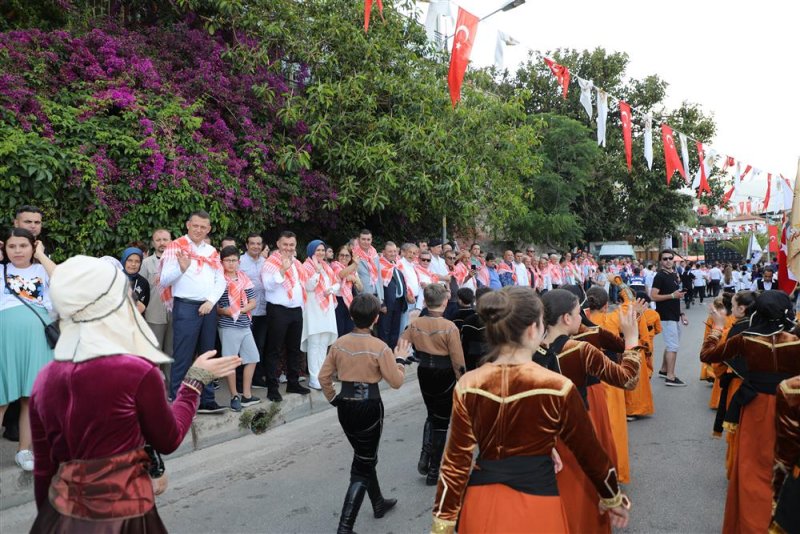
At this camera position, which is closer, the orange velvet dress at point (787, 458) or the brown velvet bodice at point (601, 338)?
the orange velvet dress at point (787, 458)

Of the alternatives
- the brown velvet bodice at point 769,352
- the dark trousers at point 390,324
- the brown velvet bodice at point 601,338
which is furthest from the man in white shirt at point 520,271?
the brown velvet bodice at point 769,352

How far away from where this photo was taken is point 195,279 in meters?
6.65

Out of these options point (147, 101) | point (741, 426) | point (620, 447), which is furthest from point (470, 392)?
point (147, 101)

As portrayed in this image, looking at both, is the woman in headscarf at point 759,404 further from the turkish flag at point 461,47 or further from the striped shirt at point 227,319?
the turkish flag at point 461,47

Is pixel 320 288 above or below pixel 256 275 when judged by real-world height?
below

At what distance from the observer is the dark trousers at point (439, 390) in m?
5.26

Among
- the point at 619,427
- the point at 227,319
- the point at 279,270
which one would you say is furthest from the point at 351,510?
the point at 279,270

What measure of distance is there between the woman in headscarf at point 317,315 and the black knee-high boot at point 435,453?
3.24m

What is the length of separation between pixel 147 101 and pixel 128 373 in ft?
27.9

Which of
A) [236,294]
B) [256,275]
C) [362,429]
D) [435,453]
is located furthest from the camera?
[256,275]

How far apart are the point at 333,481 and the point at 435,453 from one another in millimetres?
894

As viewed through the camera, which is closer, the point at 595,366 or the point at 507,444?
the point at 507,444

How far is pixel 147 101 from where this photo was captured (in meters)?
9.72

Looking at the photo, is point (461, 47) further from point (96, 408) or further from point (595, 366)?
point (96, 408)
